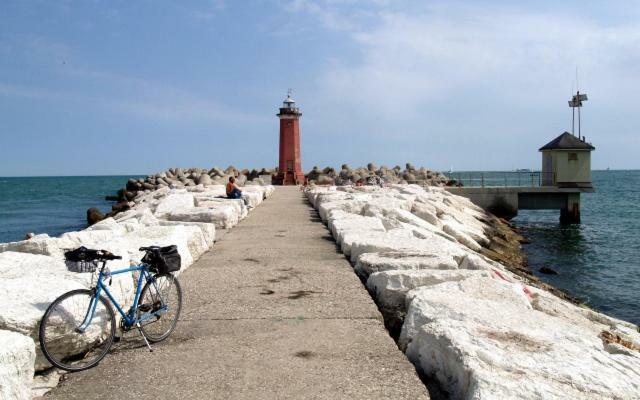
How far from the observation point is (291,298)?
4.44 meters

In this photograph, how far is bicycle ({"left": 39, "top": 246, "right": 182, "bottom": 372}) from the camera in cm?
298

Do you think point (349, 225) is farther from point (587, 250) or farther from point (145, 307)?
point (587, 250)

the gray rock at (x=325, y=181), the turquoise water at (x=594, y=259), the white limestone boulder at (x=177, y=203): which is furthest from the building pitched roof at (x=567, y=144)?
the white limestone boulder at (x=177, y=203)

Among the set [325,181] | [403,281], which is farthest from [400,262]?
[325,181]

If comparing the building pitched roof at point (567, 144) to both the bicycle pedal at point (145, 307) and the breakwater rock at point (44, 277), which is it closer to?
the breakwater rock at point (44, 277)

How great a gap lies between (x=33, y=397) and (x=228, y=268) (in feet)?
9.68

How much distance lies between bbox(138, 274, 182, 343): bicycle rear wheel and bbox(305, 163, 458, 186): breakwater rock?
74.0ft

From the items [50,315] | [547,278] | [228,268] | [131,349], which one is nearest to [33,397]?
[50,315]

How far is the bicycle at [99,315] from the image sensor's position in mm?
2979

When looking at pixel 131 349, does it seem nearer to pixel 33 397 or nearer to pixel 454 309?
pixel 33 397

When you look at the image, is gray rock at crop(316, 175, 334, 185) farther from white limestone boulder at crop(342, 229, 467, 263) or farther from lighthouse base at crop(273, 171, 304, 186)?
white limestone boulder at crop(342, 229, 467, 263)

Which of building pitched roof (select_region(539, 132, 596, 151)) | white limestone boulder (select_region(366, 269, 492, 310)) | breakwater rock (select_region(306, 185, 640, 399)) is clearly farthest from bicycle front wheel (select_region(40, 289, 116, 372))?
building pitched roof (select_region(539, 132, 596, 151))

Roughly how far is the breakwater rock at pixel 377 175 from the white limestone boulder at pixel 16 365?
23.8 meters

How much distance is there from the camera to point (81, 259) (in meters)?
3.18
